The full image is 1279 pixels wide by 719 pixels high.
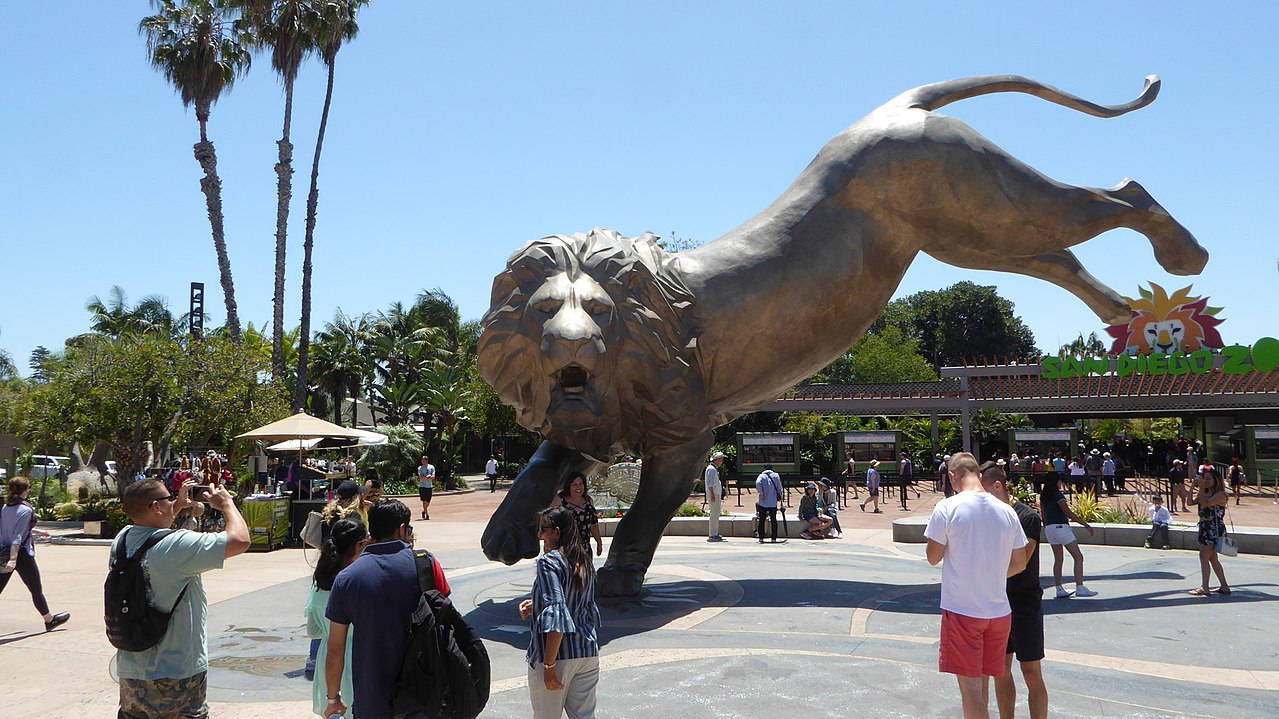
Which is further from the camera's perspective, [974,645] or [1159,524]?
[1159,524]

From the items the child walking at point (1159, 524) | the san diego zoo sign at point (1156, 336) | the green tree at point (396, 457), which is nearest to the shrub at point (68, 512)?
the green tree at point (396, 457)

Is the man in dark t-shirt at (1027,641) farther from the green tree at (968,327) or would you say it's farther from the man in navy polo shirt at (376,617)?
the green tree at (968,327)

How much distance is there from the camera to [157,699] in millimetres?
3756

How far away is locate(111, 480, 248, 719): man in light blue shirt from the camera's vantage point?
375cm

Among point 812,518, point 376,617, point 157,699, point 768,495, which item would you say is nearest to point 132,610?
point 157,699

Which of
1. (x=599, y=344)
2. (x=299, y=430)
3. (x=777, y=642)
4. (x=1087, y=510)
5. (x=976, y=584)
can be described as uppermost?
(x=599, y=344)

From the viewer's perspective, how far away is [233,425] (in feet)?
68.7

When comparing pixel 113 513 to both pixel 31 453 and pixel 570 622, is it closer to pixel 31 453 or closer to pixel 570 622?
pixel 570 622

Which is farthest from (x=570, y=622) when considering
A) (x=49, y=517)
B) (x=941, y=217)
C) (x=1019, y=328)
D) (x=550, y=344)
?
(x=1019, y=328)

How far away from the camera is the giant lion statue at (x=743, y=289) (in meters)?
8.27

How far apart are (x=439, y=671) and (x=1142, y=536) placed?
12689mm

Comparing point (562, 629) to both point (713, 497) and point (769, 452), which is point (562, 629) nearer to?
point (713, 497)

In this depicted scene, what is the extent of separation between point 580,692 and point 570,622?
386 millimetres

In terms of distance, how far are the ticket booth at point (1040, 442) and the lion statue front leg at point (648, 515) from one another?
22972 millimetres
